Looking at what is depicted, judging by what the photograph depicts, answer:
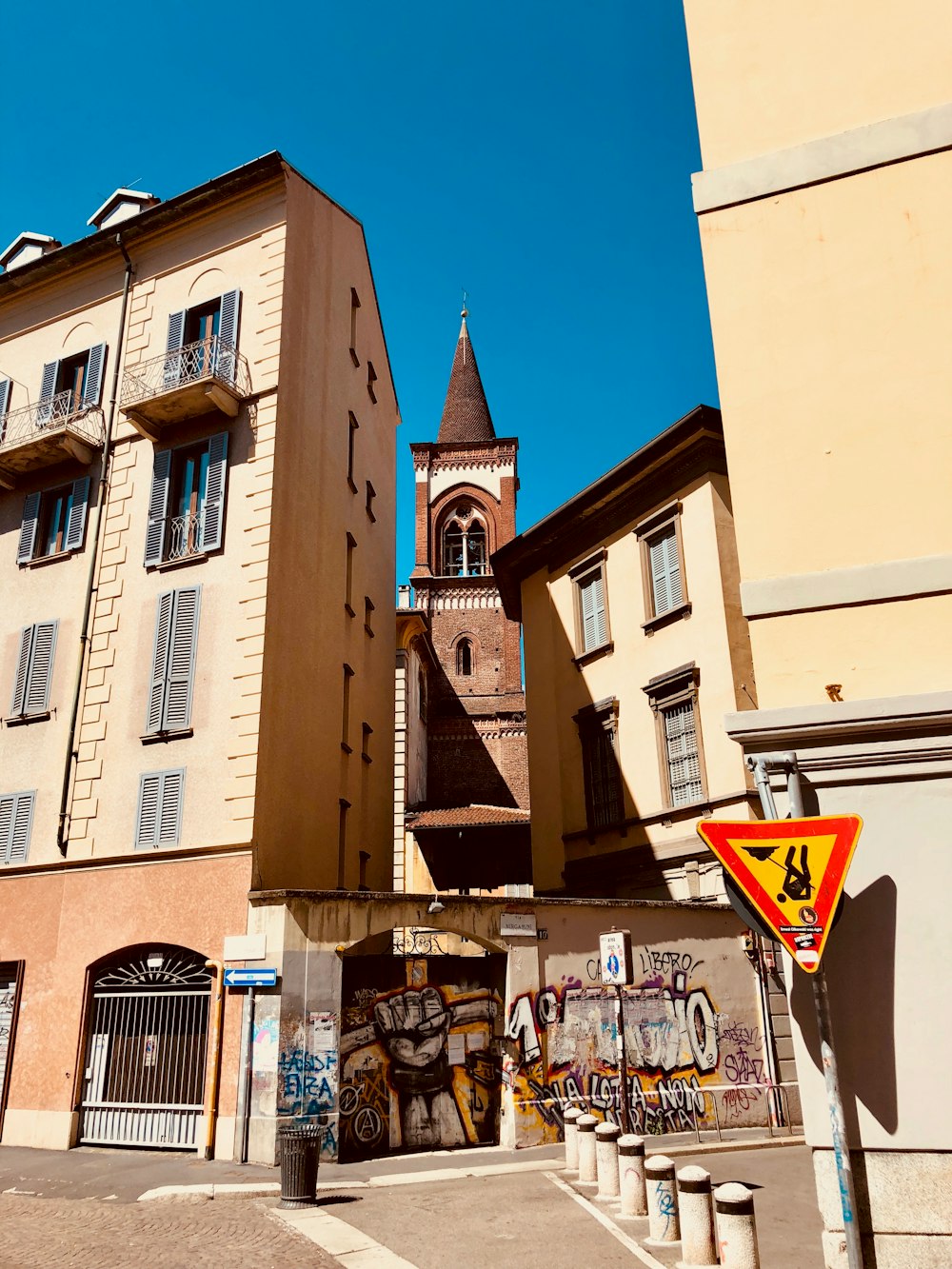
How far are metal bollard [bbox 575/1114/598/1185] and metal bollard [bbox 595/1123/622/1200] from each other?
2.11 feet

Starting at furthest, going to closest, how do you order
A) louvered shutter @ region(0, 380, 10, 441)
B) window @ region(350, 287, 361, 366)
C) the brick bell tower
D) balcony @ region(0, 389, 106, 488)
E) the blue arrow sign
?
1. the brick bell tower
2. window @ region(350, 287, 361, 366)
3. louvered shutter @ region(0, 380, 10, 441)
4. balcony @ region(0, 389, 106, 488)
5. the blue arrow sign

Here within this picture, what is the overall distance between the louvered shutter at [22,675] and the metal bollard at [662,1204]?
14.7 metres

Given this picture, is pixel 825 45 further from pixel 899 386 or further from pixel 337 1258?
pixel 337 1258

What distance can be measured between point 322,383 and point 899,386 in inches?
587

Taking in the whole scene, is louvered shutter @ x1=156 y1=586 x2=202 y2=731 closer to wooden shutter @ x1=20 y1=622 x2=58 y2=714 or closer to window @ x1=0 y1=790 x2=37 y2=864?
wooden shutter @ x1=20 y1=622 x2=58 y2=714

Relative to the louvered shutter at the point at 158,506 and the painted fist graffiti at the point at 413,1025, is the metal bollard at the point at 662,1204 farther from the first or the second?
the louvered shutter at the point at 158,506

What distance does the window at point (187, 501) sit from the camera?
17688 millimetres

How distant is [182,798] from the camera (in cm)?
1580

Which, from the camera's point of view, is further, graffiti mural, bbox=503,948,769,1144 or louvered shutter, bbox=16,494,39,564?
louvered shutter, bbox=16,494,39,564

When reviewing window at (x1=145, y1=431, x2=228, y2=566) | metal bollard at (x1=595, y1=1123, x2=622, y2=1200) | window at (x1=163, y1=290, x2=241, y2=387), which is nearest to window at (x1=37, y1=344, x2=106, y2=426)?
window at (x1=163, y1=290, x2=241, y2=387)

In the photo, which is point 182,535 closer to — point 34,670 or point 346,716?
point 34,670

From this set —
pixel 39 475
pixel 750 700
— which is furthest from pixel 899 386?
pixel 39 475

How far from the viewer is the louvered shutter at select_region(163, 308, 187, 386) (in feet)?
61.8

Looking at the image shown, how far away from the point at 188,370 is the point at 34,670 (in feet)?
21.5
